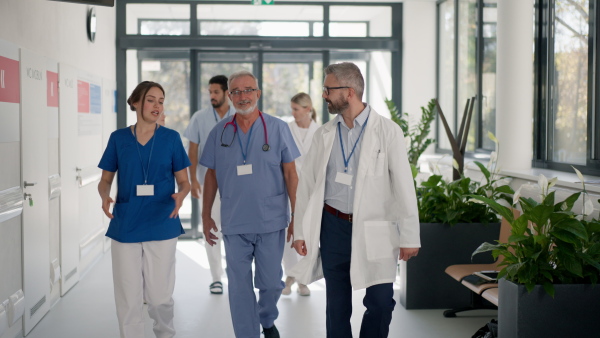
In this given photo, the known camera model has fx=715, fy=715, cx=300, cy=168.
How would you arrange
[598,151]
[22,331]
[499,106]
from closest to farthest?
[22,331], [598,151], [499,106]

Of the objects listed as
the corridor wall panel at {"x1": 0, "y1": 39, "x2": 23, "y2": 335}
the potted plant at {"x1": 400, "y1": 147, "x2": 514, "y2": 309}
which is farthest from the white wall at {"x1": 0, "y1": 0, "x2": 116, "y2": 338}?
the potted plant at {"x1": 400, "y1": 147, "x2": 514, "y2": 309}

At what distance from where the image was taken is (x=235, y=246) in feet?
12.9

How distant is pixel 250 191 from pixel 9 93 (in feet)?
4.98

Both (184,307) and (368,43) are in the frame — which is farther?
(368,43)

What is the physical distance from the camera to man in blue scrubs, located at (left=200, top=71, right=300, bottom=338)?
154 inches

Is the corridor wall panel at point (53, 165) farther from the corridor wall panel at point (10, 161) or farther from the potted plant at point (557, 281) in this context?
the potted plant at point (557, 281)

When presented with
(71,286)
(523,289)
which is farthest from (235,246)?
(71,286)

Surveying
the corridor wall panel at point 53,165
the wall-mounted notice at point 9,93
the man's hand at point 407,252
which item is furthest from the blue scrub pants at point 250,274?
the corridor wall panel at point 53,165

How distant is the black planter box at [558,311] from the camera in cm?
332

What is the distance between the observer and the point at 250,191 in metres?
3.93

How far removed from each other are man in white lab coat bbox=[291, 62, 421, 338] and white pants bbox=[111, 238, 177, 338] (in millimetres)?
883

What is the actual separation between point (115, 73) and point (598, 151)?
575 centimetres

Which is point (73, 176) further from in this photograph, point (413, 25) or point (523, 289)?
point (413, 25)

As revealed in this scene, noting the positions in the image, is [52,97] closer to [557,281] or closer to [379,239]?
[379,239]
